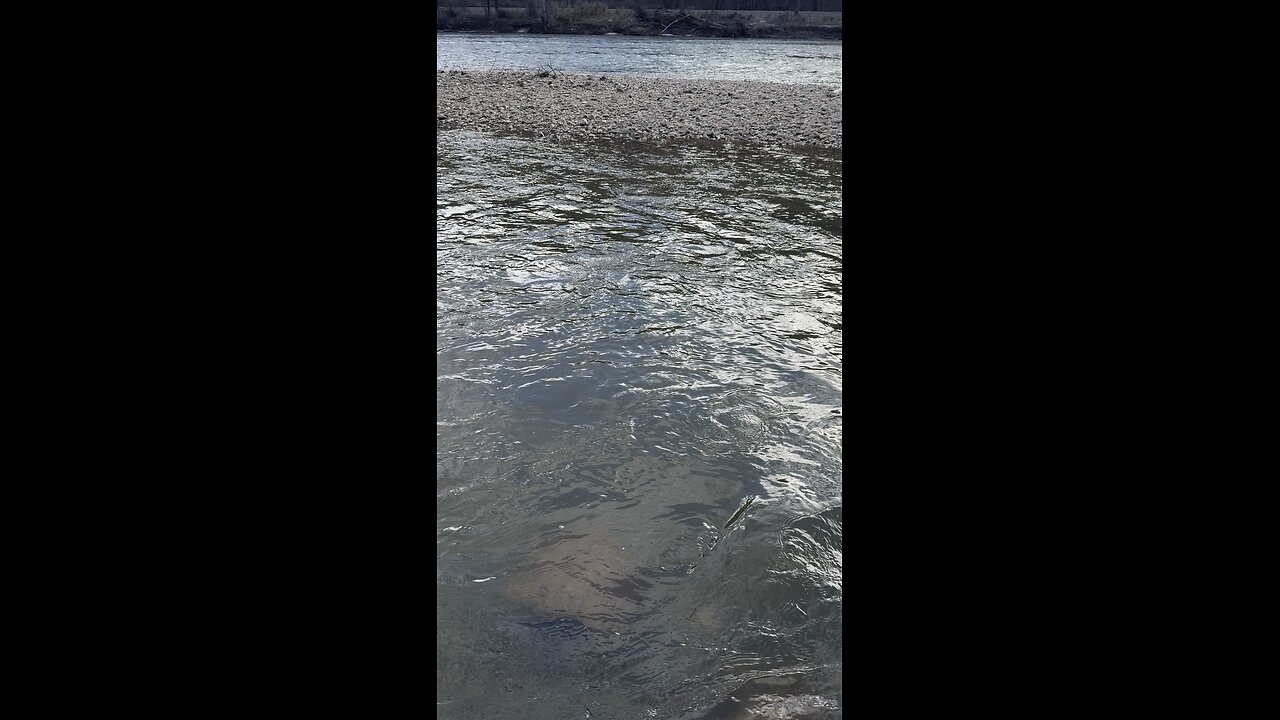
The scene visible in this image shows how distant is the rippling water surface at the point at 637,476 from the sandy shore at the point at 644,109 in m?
6.10

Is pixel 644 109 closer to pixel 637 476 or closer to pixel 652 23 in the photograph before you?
pixel 637 476

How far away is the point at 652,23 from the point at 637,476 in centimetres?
7039

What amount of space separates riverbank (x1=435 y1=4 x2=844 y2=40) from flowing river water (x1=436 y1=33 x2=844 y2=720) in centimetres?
6238

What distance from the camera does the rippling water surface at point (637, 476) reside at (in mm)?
2379

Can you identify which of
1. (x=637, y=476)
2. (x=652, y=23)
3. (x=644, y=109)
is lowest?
(x=637, y=476)

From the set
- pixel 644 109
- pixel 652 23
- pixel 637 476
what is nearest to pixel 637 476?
pixel 637 476

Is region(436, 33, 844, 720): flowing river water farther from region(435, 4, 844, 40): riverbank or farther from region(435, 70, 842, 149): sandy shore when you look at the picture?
region(435, 4, 844, 40): riverbank

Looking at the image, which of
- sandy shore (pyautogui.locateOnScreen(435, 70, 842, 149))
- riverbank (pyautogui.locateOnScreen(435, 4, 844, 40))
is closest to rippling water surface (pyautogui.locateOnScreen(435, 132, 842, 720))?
sandy shore (pyautogui.locateOnScreen(435, 70, 842, 149))

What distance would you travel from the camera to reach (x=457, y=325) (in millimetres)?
4977

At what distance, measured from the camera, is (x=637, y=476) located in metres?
3.40

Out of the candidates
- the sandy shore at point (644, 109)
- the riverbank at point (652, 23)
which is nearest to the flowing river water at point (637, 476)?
the sandy shore at point (644, 109)
